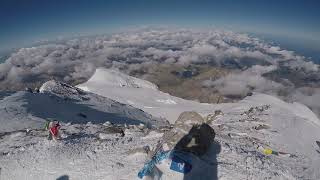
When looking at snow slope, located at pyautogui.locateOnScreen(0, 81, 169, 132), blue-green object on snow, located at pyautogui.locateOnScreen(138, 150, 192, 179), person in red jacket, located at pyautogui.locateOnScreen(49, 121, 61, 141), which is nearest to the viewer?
blue-green object on snow, located at pyautogui.locateOnScreen(138, 150, 192, 179)

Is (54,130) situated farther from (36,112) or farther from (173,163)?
(36,112)

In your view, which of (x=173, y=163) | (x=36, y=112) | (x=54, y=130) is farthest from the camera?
(x=36, y=112)

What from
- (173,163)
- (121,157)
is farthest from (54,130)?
(173,163)

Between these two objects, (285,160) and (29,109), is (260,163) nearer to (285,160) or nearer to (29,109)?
(285,160)

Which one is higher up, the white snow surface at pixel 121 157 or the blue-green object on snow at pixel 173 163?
the blue-green object on snow at pixel 173 163

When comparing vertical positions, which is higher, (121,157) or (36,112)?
(121,157)

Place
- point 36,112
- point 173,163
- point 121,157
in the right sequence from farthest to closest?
point 36,112 → point 121,157 → point 173,163

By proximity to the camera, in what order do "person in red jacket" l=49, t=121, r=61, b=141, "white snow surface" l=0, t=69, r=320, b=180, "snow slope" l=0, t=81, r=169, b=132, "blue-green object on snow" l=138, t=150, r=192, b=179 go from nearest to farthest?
"blue-green object on snow" l=138, t=150, r=192, b=179 < "white snow surface" l=0, t=69, r=320, b=180 < "person in red jacket" l=49, t=121, r=61, b=141 < "snow slope" l=0, t=81, r=169, b=132

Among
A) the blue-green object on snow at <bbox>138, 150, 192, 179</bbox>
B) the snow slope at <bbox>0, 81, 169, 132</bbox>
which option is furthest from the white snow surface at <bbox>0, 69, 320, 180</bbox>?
the snow slope at <bbox>0, 81, 169, 132</bbox>

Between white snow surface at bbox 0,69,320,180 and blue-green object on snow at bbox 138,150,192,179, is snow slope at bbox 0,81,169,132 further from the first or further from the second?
blue-green object on snow at bbox 138,150,192,179

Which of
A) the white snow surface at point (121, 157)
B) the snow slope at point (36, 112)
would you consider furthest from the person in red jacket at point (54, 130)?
the snow slope at point (36, 112)

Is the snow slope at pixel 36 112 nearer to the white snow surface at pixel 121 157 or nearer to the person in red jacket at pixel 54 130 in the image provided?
the white snow surface at pixel 121 157

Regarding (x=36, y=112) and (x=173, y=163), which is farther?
(x=36, y=112)
